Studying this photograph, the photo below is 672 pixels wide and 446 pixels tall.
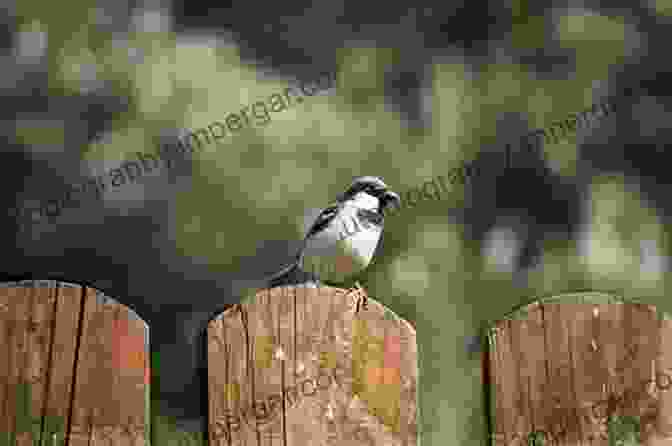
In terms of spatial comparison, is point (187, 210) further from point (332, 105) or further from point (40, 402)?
point (40, 402)

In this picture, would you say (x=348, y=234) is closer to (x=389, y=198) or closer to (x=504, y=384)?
(x=389, y=198)

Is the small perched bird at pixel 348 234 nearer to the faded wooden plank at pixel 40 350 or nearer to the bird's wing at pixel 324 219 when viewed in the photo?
the bird's wing at pixel 324 219

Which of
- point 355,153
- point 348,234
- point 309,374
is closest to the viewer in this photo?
point 309,374

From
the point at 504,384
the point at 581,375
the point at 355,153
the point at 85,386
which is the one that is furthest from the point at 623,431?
the point at 355,153

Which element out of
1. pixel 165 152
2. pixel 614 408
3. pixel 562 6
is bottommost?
pixel 614 408

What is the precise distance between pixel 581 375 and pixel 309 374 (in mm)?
496

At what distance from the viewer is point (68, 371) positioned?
1.85 m

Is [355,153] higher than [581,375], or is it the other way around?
[355,153]

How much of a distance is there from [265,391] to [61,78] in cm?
154

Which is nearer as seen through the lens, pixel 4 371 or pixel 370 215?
pixel 4 371

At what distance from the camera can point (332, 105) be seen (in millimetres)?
3121

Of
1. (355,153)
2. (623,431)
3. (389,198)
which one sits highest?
(355,153)

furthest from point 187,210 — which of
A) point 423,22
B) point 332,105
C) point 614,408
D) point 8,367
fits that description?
point 614,408

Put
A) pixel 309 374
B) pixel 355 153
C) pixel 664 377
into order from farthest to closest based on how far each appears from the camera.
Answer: pixel 355 153
pixel 664 377
pixel 309 374
